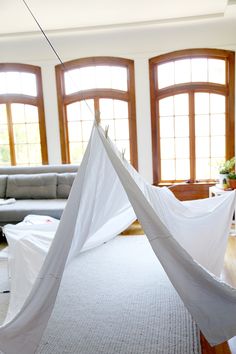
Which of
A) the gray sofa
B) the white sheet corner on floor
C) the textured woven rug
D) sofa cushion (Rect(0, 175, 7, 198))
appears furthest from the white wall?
the textured woven rug

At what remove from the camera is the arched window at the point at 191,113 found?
4992 millimetres

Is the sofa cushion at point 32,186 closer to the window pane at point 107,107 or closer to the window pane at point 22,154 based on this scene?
the window pane at point 22,154

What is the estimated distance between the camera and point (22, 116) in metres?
5.52

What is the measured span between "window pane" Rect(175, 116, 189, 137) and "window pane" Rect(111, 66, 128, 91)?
1057mm

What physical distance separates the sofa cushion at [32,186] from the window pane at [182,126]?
2.23m

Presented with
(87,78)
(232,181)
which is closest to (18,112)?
(87,78)

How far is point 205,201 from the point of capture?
3035 millimetres

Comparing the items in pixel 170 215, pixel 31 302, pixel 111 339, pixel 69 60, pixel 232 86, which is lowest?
pixel 111 339

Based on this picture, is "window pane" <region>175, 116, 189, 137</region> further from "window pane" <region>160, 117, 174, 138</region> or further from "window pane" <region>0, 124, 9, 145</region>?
"window pane" <region>0, 124, 9, 145</region>

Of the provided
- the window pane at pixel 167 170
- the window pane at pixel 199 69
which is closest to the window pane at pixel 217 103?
the window pane at pixel 199 69

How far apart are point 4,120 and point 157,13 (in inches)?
126

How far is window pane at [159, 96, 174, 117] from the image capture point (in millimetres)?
5180

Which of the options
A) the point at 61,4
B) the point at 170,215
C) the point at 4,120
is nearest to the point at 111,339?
the point at 170,215

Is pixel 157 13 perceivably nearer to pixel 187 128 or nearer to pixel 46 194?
pixel 187 128
